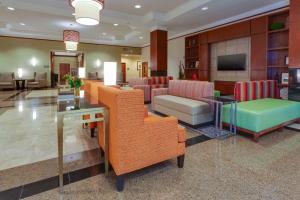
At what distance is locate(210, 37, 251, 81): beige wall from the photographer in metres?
6.48

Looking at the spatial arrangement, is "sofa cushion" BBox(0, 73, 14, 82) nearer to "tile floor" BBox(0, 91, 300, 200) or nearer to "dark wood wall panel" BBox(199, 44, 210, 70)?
"tile floor" BBox(0, 91, 300, 200)

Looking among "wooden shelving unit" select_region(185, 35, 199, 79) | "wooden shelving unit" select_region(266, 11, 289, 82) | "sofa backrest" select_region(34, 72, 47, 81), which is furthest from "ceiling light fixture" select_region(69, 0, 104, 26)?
"sofa backrest" select_region(34, 72, 47, 81)

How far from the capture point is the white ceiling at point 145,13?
217 inches

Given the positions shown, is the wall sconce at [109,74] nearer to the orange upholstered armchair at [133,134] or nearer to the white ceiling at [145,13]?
the orange upholstered armchair at [133,134]

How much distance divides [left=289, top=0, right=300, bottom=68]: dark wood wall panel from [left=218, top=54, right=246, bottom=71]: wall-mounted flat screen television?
241cm

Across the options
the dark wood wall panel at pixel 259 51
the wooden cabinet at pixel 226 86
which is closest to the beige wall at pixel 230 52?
the wooden cabinet at pixel 226 86

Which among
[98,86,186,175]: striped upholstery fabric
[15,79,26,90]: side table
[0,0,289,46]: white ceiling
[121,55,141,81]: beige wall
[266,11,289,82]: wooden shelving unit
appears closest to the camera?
[98,86,186,175]: striped upholstery fabric

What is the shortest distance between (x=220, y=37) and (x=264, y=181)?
20.8ft

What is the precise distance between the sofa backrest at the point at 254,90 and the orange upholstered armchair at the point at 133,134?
8.25 ft

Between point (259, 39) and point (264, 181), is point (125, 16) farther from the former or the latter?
point (264, 181)

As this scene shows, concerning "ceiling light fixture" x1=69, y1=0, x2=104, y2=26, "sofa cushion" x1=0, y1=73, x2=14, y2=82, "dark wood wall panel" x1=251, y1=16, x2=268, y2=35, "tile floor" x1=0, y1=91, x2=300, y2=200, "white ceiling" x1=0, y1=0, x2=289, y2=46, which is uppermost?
"white ceiling" x1=0, y1=0, x2=289, y2=46

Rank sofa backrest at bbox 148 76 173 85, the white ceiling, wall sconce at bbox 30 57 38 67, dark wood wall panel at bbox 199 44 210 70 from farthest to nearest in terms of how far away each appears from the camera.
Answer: wall sconce at bbox 30 57 38 67
dark wood wall panel at bbox 199 44 210 70
sofa backrest at bbox 148 76 173 85
the white ceiling

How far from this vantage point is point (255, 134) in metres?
2.96

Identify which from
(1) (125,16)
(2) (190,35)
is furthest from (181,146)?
(2) (190,35)
